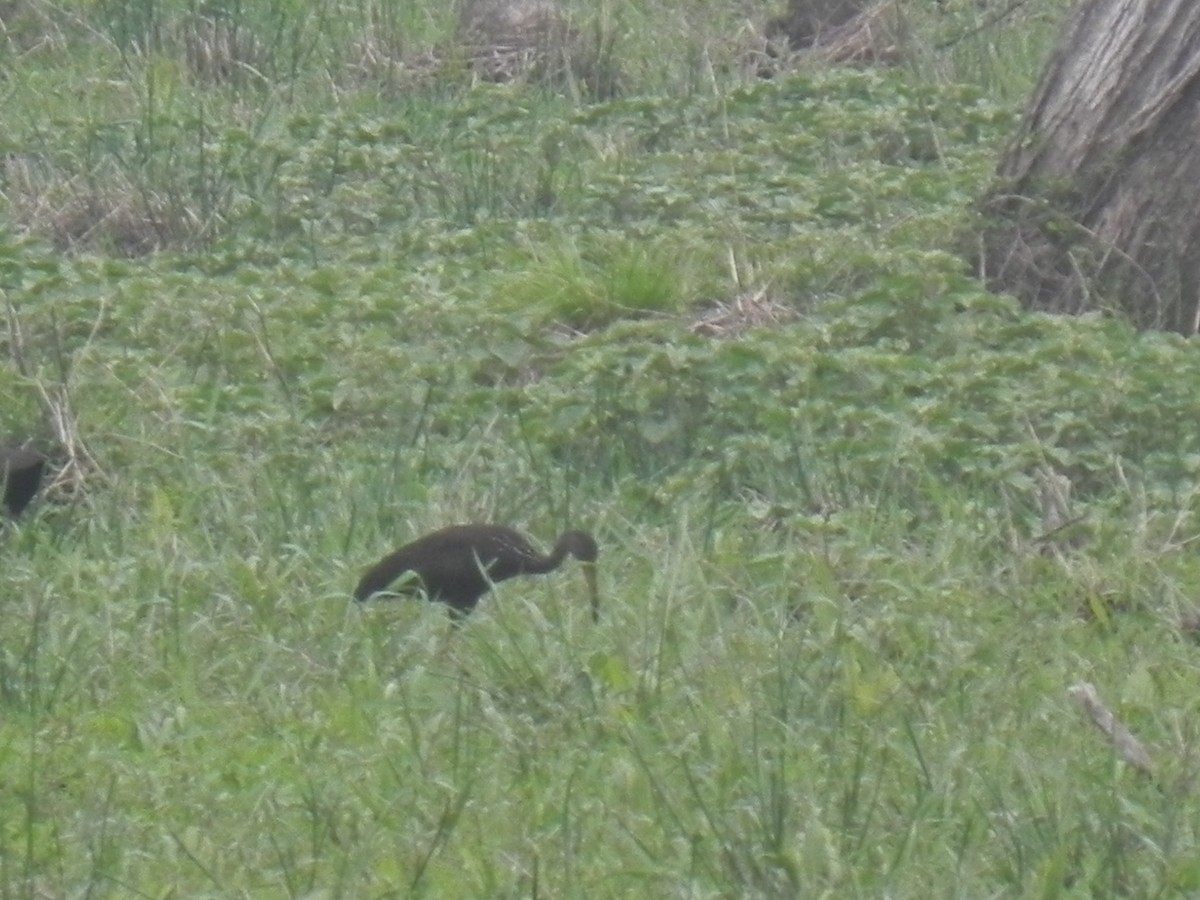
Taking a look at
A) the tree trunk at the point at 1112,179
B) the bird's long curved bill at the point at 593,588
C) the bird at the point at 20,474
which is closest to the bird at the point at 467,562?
the bird's long curved bill at the point at 593,588

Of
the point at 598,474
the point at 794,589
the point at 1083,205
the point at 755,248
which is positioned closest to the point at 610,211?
the point at 755,248

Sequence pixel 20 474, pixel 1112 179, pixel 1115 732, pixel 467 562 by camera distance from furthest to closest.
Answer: pixel 1112 179
pixel 20 474
pixel 467 562
pixel 1115 732

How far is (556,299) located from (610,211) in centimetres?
117

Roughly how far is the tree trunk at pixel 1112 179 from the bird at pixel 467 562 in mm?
2484

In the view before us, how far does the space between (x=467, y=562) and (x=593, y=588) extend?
10.7 inches

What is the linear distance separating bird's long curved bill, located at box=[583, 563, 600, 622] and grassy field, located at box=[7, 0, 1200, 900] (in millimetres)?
72

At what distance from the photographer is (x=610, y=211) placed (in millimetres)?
8422

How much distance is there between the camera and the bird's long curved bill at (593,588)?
503cm

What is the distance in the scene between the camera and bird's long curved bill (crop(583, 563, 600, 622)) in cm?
503

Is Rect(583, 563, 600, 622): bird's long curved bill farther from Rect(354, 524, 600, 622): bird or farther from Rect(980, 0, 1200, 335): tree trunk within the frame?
Rect(980, 0, 1200, 335): tree trunk

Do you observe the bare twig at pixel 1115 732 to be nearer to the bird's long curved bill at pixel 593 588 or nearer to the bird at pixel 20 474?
the bird's long curved bill at pixel 593 588

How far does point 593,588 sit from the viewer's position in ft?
16.6

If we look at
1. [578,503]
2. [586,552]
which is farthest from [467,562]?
[578,503]

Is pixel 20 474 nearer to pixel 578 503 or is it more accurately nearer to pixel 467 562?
pixel 578 503
